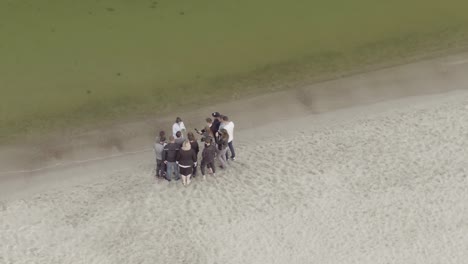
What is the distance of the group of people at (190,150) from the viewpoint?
1153cm

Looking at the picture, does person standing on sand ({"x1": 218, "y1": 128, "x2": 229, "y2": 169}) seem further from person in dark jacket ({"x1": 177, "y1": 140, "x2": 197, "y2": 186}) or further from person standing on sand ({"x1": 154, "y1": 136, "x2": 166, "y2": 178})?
person standing on sand ({"x1": 154, "y1": 136, "x2": 166, "y2": 178})

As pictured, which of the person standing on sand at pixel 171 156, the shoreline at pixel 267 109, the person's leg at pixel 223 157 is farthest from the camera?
the shoreline at pixel 267 109

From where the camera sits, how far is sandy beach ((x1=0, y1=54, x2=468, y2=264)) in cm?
1096

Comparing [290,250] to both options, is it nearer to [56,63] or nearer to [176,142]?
[176,142]

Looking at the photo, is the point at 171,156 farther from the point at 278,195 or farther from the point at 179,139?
the point at 278,195

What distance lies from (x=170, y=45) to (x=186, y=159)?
4483mm

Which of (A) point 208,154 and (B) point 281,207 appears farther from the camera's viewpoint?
(A) point 208,154

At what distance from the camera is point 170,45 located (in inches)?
591

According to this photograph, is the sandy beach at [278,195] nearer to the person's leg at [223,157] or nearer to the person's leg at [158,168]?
the person's leg at [223,157]

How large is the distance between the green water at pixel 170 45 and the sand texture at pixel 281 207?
6.44 ft

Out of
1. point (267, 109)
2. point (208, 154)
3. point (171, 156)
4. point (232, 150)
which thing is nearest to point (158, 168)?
point (171, 156)

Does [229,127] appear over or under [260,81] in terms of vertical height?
under

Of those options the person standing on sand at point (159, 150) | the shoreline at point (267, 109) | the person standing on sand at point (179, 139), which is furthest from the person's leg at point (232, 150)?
the person standing on sand at point (159, 150)

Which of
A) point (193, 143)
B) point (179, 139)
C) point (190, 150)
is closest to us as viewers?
point (190, 150)
